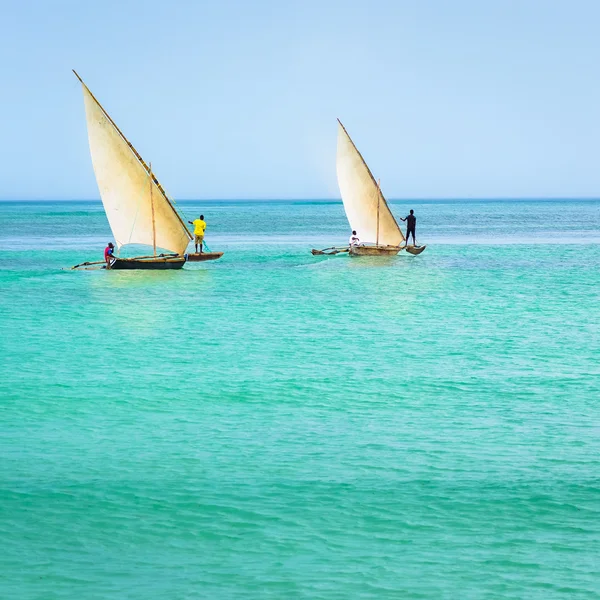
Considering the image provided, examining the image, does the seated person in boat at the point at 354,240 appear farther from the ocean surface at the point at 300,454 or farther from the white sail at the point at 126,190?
the ocean surface at the point at 300,454

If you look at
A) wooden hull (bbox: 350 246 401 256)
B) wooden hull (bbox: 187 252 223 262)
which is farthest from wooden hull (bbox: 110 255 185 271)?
wooden hull (bbox: 350 246 401 256)

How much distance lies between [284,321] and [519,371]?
7.77 m

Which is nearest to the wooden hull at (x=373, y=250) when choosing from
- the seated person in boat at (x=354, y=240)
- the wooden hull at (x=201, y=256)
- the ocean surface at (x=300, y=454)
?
the seated person in boat at (x=354, y=240)

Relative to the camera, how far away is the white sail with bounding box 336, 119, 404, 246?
36.8 metres

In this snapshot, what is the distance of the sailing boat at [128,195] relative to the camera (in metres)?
30.2

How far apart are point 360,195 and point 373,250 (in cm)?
238

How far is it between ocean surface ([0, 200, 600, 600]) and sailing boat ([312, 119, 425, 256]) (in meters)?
13.5

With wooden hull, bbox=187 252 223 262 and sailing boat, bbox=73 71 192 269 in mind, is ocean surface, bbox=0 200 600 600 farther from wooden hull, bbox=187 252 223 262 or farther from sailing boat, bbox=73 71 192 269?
wooden hull, bbox=187 252 223 262

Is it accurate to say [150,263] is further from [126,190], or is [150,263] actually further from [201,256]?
[201,256]

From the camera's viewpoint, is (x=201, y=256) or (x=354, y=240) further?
(x=354, y=240)

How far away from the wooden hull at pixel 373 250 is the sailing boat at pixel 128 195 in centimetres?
761

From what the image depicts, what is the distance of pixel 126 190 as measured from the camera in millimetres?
31391

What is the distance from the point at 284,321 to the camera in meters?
22.6

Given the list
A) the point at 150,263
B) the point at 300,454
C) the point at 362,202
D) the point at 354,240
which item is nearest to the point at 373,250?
the point at 354,240
